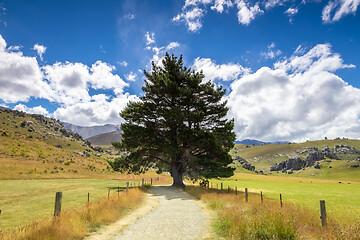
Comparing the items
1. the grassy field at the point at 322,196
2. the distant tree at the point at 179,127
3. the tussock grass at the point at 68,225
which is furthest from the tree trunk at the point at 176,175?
the tussock grass at the point at 68,225

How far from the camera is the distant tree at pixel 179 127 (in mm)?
28859

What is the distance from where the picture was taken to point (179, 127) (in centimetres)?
3036

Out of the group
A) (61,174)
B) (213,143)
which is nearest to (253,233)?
(213,143)

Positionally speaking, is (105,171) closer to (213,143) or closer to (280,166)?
(213,143)

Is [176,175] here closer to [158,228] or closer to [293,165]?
[158,228]

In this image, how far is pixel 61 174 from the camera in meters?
47.7

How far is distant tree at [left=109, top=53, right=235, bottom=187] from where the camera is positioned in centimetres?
2886

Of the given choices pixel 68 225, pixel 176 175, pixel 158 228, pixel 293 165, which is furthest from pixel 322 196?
pixel 293 165

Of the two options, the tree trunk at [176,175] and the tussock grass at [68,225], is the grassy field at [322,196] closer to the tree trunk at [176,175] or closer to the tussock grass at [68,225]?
the tree trunk at [176,175]

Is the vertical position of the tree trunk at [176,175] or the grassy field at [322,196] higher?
the tree trunk at [176,175]

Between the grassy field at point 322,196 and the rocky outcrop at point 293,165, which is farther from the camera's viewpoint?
the rocky outcrop at point 293,165

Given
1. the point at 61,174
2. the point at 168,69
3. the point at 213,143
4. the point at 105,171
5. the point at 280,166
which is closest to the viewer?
the point at 213,143

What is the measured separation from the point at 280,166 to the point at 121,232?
8394 inches

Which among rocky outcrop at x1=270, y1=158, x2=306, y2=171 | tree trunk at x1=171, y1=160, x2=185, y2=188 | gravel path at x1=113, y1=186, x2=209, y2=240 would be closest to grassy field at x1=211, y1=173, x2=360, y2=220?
gravel path at x1=113, y1=186, x2=209, y2=240
